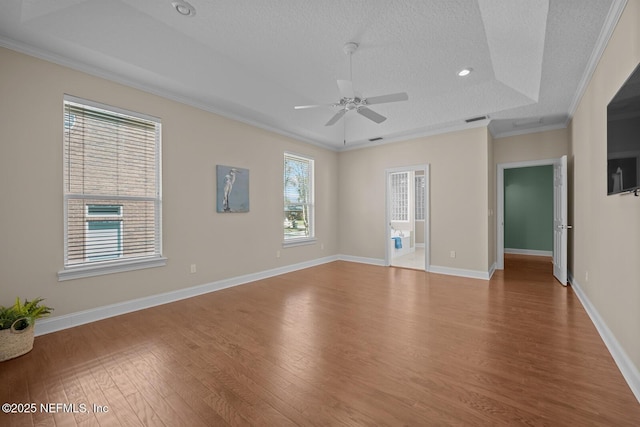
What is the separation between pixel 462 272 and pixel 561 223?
69.3 inches

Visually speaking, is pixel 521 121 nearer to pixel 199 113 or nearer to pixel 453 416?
pixel 453 416

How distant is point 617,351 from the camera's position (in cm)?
221

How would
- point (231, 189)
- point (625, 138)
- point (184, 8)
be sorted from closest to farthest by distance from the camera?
point (625, 138)
point (184, 8)
point (231, 189)

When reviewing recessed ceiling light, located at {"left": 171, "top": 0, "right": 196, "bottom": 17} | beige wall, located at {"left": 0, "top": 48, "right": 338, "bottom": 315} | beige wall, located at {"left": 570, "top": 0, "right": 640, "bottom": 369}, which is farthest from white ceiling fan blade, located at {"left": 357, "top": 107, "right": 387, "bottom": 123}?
beige wall, located at {"left": 0, "top": 48, "right": 338, "bottom": 315}

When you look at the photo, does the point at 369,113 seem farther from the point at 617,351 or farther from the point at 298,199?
the point at 617,351

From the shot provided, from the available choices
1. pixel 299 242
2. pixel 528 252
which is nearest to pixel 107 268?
pixel 299 242

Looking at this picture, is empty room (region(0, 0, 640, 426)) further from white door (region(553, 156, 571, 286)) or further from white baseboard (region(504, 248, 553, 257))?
white baseboard (region(504, 248, 553, 257))

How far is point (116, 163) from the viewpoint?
3.31 meters

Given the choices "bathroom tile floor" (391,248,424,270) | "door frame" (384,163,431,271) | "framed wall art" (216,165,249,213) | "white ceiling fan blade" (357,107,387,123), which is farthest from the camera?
"bathroom tile floor" (391,248,424,270)

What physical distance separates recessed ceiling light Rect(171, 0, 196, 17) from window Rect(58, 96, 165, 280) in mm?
1512

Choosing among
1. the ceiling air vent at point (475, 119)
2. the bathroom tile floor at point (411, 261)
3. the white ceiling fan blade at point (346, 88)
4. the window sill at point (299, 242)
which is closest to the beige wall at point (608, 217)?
the ceiling air vent at point (475, 119)

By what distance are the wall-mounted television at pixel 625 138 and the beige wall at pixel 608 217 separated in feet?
0.56

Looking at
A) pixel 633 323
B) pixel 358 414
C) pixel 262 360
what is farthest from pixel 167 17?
pixel 633 323

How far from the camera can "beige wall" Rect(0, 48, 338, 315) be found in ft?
8.60
